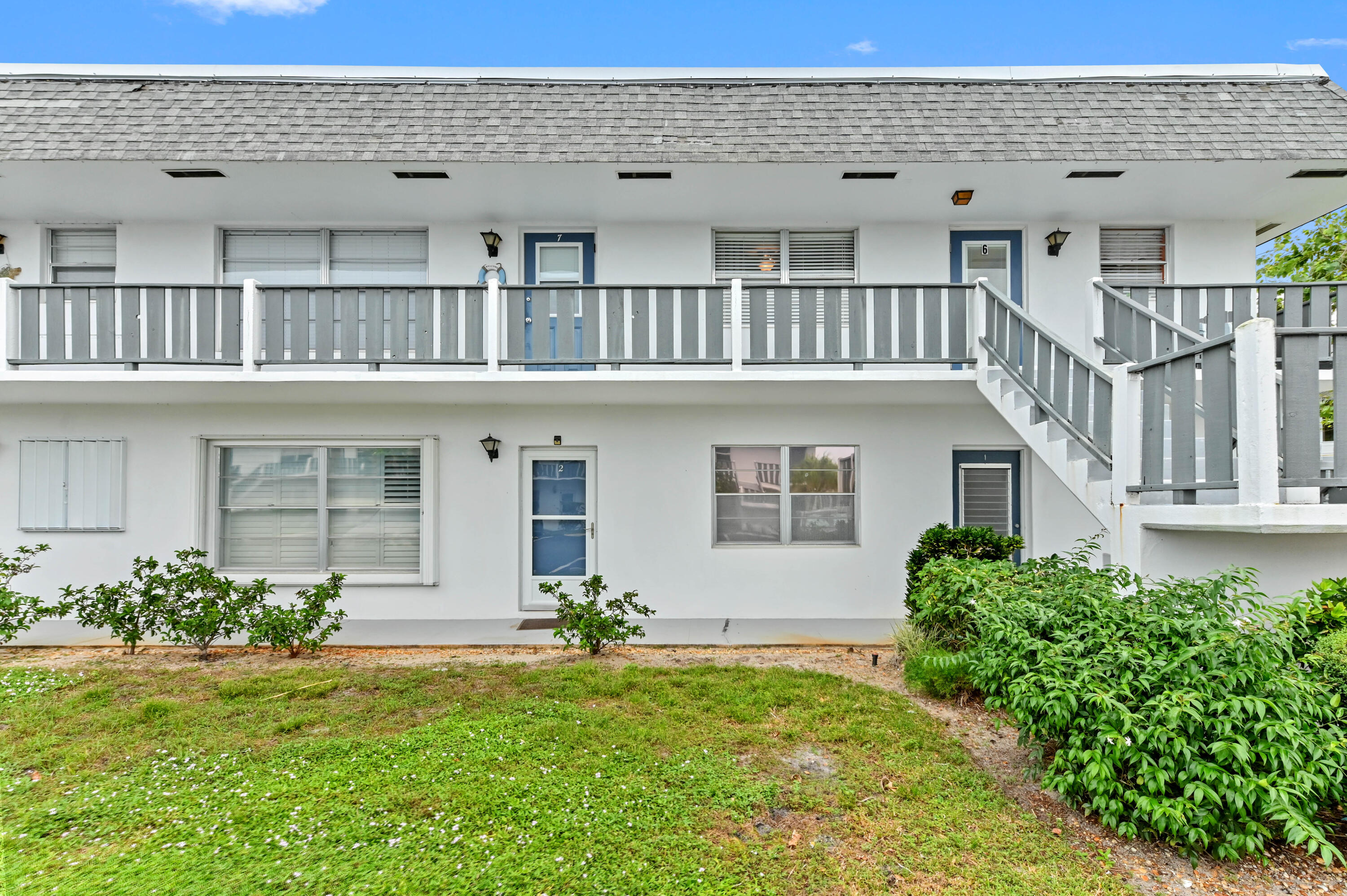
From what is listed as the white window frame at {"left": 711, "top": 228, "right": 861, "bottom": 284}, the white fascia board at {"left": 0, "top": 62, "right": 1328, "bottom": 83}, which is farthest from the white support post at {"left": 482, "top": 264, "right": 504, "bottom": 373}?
the white fascia board at {"left": 0, "top": 62, "right": 1328, "bottom": 83}

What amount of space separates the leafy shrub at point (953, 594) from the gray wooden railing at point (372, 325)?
194 inches

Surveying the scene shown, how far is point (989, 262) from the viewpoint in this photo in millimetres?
8156

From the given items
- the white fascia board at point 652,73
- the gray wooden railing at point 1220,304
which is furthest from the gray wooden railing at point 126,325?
the gray wooden railing at point 1220,304

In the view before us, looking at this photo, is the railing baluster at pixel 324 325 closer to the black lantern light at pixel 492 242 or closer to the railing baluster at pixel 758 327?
the black lantern light at pixel 492 242

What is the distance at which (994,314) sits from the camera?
6461 mm

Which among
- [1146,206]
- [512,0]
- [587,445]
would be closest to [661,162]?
[587,445]

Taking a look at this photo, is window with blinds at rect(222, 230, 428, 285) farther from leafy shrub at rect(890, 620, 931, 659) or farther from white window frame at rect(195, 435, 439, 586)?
leafy shrub at rect(890, 620, 931, 659)

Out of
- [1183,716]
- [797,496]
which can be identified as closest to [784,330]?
[797,496]

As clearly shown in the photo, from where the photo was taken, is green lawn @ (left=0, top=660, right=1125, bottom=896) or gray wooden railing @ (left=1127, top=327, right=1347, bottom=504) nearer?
green lawn @ (left=0, top=660, right=1125, bottom=896)

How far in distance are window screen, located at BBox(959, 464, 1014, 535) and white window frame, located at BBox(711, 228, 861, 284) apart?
286 cm

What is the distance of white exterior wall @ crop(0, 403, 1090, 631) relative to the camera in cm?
789

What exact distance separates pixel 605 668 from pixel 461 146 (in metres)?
5.63

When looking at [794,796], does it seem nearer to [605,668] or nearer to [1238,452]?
[605,668]

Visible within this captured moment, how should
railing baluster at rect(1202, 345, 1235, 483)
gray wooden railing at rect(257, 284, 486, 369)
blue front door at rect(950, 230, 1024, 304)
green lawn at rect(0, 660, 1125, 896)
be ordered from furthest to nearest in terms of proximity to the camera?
blue front door at rect(950, 230, 1024, 304), gray wooden railing at rect(257, 284, 486, 369), railing baluster at rect(1202, 345, 1235, 483), green lawn at rect(0, 660, 1125, 896)
